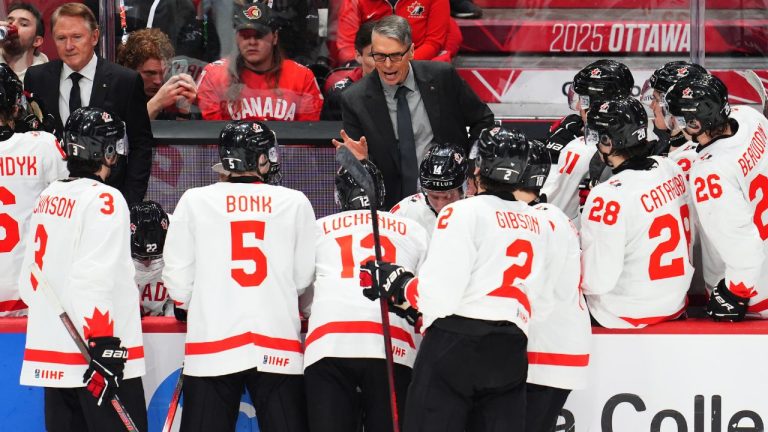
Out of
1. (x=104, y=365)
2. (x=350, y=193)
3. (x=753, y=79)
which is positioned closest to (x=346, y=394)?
(x=350, y=193)

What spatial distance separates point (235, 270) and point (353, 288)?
403mm

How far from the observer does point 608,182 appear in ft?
14.0

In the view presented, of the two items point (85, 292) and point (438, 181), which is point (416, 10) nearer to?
point (438, 181)

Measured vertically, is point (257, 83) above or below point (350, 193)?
above

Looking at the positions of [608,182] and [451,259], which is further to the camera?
[608,182]

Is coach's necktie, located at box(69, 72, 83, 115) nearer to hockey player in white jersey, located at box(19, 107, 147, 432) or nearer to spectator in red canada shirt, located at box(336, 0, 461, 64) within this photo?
hockey player in white jersey, located at box(19, 107, 147, 432)

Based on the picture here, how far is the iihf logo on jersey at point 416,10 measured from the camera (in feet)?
21.7

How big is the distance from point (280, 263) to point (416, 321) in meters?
0.52

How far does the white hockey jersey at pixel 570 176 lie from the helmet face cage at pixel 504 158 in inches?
43.1

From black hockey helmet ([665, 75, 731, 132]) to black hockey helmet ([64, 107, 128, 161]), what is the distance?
2026 millimetres

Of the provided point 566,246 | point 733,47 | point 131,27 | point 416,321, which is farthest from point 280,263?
point 733,47

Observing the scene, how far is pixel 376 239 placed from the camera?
3926mm

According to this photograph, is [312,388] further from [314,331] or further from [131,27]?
[131,27]

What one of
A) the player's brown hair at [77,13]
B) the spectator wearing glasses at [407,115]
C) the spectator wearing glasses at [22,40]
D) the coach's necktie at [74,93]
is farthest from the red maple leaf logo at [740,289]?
the spectator wearing glasses at [22,40]
